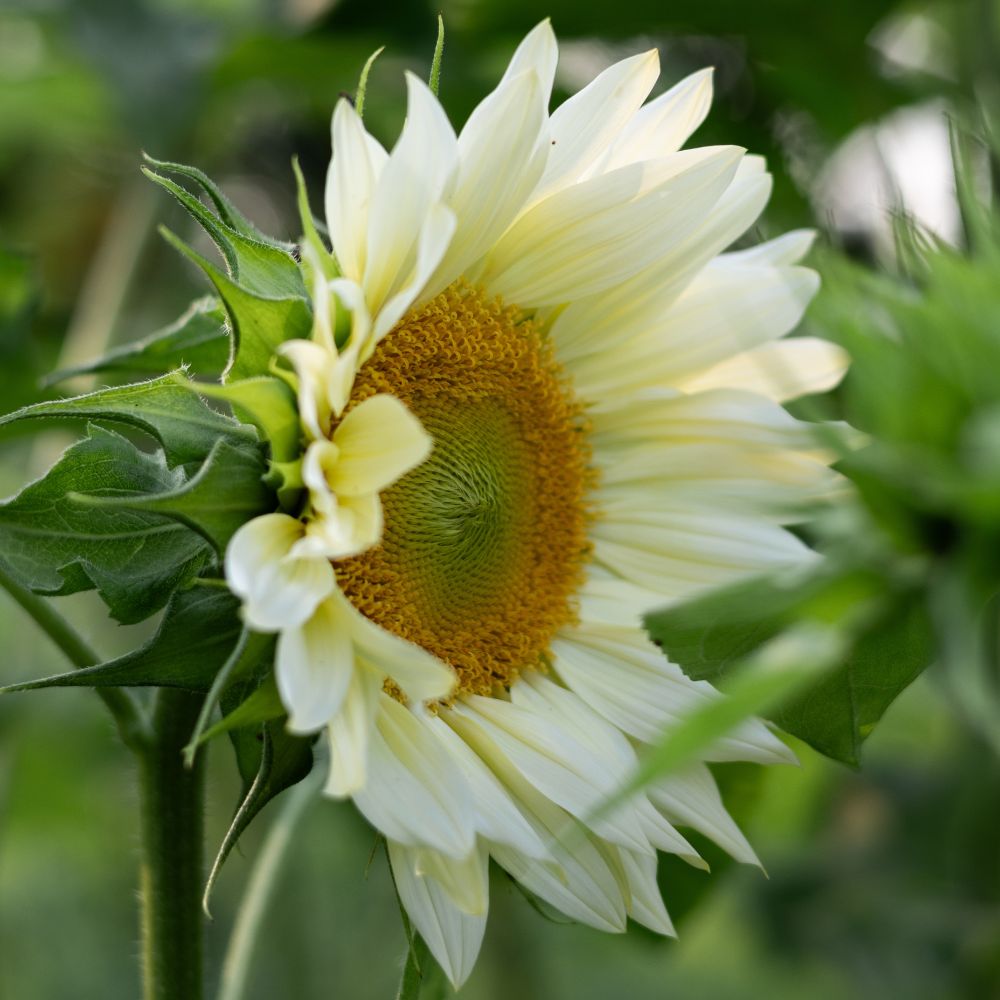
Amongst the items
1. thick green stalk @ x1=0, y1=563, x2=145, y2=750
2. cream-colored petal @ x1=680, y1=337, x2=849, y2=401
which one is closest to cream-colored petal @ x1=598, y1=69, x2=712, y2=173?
cream-colored petal @ x1=680, y1=337, x2=849, y2=401

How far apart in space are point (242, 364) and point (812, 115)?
1234 mm

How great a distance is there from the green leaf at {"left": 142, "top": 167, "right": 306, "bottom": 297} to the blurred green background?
0.87ft

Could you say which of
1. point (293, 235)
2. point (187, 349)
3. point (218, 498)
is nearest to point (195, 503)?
point (218, 498)

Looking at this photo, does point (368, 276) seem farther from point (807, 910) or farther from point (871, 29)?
point (807, 910)

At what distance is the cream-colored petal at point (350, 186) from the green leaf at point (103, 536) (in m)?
0.10

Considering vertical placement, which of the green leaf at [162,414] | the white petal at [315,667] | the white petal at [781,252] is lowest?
the white petal at [315,667]

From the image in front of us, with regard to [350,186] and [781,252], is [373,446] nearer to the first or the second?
[350,186]

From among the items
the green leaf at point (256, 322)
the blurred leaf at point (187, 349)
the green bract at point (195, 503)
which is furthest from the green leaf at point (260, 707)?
the blurred leaf at point (187, 349)

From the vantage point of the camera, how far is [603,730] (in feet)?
2.03

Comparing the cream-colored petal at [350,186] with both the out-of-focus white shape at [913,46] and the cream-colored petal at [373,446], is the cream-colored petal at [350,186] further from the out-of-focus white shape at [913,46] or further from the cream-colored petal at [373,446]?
the out-of-focus white shape at [913,46]

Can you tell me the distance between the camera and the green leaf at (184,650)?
0.50 m

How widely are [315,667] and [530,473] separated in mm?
253

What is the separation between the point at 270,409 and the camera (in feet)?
1.61

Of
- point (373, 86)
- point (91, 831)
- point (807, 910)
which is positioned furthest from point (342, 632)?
point (91, 831)
